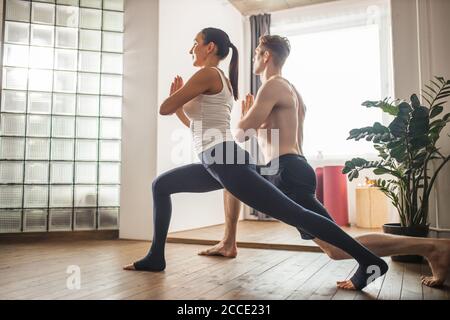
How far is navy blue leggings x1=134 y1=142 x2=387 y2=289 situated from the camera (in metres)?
1.47

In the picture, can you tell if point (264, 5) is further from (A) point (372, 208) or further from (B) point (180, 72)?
(A) point (372, 208)

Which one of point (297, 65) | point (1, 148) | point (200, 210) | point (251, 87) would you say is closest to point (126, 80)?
point (1, 148)

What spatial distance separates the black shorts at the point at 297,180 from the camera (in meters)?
1.71

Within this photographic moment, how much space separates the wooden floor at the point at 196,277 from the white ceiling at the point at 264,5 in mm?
3533

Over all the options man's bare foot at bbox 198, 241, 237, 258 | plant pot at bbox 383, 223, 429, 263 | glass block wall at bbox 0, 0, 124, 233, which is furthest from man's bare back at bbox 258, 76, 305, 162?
glass block wall at bbox 0, 0, 124, 233

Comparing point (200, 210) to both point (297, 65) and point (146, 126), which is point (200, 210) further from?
point (297, 65)

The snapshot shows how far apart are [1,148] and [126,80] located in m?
1.25

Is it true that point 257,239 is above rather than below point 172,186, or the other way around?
below

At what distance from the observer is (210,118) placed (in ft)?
5.71

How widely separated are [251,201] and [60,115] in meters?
2.49

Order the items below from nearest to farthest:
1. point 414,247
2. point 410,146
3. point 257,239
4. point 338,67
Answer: point 414,247 → point 410,146 → point 257,239 → point 338,67
